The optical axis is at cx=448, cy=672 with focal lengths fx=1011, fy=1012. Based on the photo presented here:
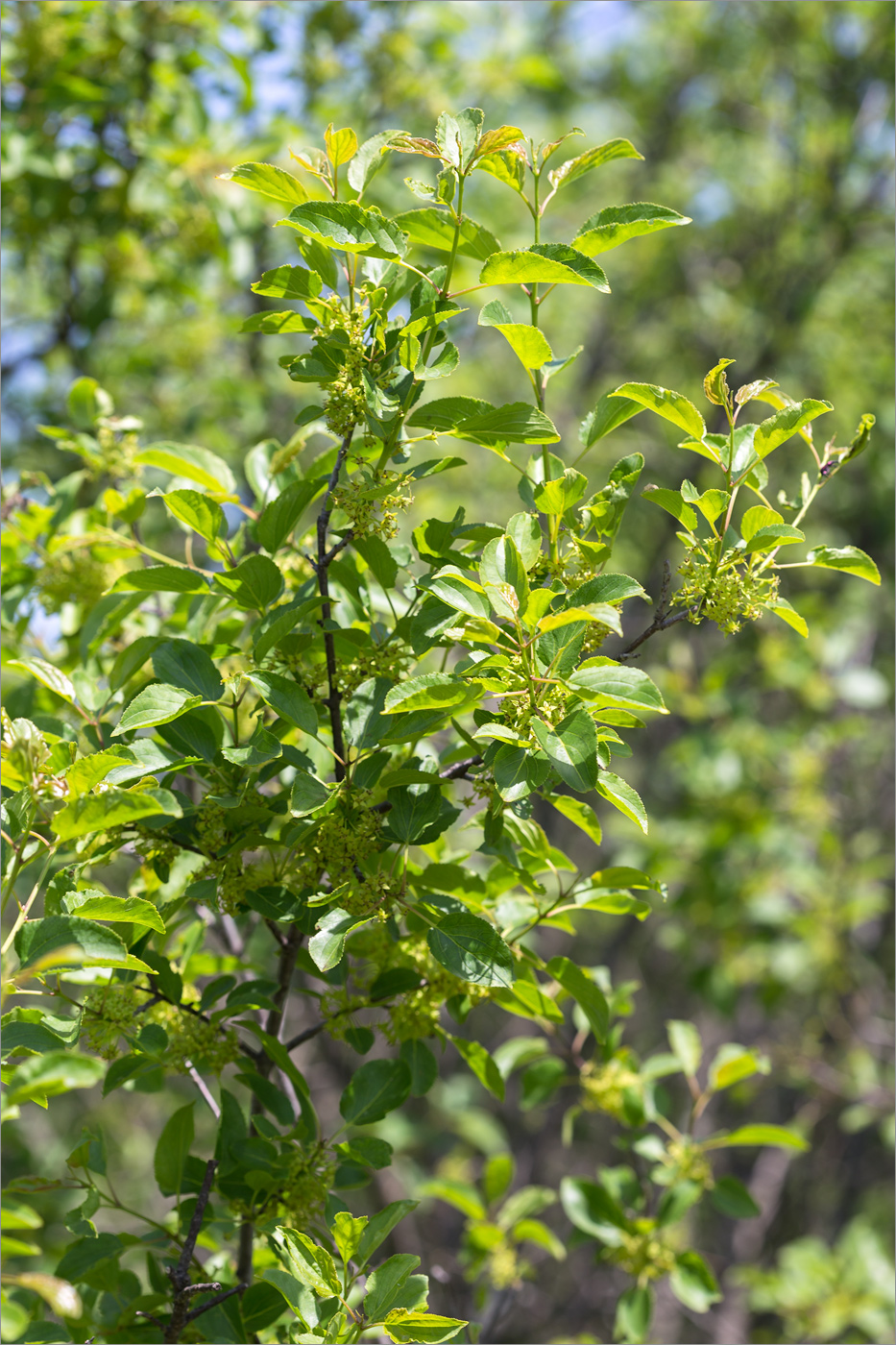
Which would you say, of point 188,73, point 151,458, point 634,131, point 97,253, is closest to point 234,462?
point 97,253

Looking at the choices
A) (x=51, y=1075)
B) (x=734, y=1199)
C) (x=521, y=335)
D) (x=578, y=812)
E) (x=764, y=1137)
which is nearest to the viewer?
(x=51, y=1075)

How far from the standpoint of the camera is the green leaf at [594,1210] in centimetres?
182

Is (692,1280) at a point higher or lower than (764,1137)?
lower

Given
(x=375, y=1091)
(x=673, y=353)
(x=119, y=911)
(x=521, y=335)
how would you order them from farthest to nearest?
(x=673, y=353), (x=375, y=1091), (x=521, y=335), (x=119, y=911)

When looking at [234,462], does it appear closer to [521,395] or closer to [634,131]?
[521,395]

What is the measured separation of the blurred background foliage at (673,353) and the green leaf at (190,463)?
138cm

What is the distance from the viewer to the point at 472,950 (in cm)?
109

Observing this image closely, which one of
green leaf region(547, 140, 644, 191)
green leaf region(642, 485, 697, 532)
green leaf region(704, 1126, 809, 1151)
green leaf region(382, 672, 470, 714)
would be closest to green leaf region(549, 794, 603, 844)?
green leaf region(382, 672, 470, 714)

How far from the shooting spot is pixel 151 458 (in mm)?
1404

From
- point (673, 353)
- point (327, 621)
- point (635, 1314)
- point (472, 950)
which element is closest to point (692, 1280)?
point (635, 1314)

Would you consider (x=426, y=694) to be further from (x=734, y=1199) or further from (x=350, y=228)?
(x=734, y=1199)

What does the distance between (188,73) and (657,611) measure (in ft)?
8.96

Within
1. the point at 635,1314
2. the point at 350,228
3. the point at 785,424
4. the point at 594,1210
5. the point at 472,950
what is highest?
the point at 350,228

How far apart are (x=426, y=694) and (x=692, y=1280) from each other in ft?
4.66
